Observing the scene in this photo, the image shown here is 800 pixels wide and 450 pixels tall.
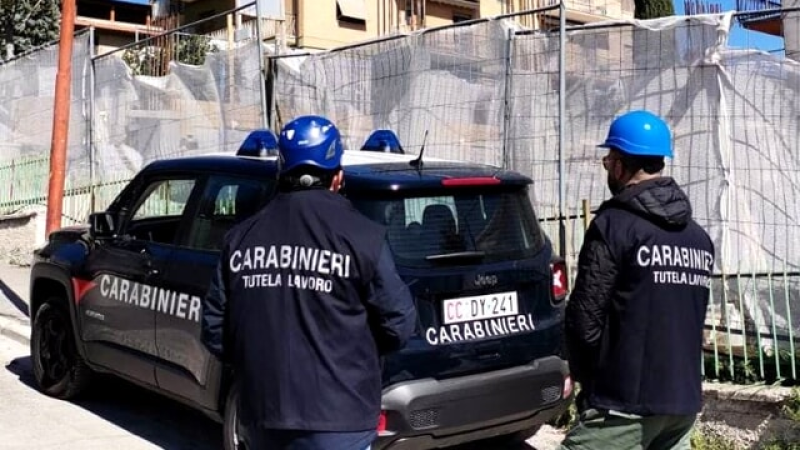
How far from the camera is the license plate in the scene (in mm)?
4305

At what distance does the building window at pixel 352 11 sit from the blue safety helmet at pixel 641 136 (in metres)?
29.3

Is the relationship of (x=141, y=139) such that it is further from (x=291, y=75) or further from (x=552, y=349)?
(x=552, y=349)

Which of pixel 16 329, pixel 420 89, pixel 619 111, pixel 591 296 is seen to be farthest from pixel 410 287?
pixel 16 329

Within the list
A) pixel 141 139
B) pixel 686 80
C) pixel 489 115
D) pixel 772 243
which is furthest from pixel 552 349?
pixel 141 139

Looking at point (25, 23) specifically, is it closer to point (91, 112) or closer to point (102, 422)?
point (91, 112)

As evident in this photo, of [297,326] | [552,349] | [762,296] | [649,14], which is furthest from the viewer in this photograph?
[649,14]

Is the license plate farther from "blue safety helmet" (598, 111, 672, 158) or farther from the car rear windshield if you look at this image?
"blue safety helmet" (598, 111, 672, 158)

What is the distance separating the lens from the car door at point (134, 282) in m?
5.32

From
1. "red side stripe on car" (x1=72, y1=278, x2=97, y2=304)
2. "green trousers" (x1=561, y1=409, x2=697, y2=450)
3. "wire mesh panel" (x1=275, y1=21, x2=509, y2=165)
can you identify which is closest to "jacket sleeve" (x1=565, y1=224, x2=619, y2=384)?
"green trousers" (x1=561, y1=409, x2=697, y2=450)

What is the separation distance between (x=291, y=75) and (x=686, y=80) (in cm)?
439

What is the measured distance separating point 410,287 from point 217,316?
1.51m

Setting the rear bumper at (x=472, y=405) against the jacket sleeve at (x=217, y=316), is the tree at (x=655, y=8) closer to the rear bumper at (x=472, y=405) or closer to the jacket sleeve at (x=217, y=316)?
the rear bumper at (x=472, y=405)

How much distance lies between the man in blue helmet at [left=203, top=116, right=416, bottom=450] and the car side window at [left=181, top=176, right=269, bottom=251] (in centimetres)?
214

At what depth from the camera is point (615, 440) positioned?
303cm
